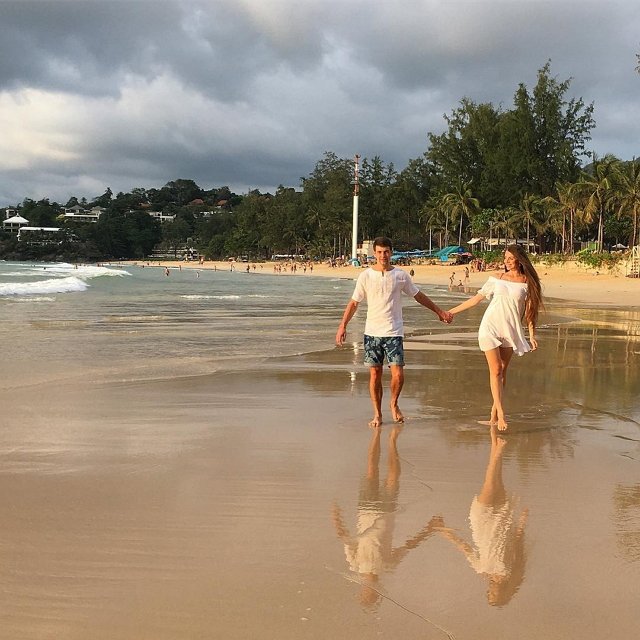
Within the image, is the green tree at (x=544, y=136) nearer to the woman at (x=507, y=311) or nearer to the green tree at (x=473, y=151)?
the green tree at (x=473, y=151)

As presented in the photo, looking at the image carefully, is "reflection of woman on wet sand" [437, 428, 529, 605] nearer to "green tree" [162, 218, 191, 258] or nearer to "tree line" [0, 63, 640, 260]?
"tree line" [0, 63, 640, 260]

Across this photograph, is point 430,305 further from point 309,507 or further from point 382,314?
point 309,507

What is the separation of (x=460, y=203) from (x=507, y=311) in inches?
2909

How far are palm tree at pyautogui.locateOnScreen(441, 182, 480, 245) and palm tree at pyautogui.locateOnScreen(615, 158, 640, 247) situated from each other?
63.8 ft

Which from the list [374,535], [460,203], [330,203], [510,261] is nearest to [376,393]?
[510,261]

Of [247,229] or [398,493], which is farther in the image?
[247,229]

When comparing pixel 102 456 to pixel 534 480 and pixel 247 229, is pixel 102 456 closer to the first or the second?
pixel 534 480

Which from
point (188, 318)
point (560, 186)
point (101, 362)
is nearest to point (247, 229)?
point (560, 186)

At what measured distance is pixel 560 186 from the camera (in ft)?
218

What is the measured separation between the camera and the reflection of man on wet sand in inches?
121

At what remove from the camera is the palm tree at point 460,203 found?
7731 cm

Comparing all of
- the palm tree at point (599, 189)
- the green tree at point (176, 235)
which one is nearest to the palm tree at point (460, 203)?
the palm tree at point (599, 189)

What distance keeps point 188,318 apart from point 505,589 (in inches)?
635

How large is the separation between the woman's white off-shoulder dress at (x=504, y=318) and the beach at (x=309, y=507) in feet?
2.33
